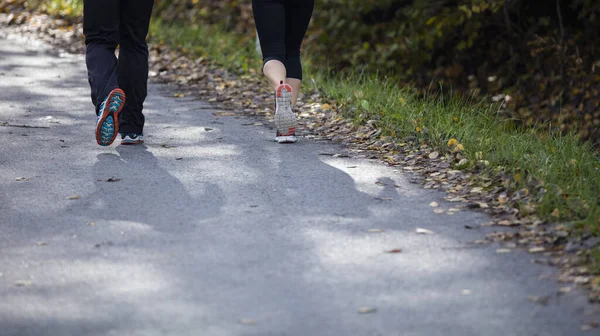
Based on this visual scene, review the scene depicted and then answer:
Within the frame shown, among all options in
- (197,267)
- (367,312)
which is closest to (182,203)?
(197,267)

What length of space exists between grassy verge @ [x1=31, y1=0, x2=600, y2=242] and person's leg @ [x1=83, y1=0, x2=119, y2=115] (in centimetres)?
197

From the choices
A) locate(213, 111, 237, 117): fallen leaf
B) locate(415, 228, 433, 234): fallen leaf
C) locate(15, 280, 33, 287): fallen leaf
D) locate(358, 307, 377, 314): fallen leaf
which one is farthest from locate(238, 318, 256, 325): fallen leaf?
locate(213, 111, 237, 117): fallen leaf

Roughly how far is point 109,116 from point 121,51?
57cm

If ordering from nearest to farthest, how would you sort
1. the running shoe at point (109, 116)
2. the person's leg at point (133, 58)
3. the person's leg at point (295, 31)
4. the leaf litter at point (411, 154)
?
the leaf litter at point (411, 154), the running shoe at point (109, 116), the person's leg at point (133, 58), the person's leg at point (295, 31)

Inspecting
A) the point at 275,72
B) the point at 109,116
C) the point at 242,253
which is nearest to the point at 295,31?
the point at 275,72

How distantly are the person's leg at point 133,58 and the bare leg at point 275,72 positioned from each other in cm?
78

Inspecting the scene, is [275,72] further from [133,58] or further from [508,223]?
[508,223]

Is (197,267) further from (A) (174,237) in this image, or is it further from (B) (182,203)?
(B) (182,203)

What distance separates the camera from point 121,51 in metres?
5.28

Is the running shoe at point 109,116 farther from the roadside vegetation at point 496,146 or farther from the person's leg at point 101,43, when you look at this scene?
the roadside vegetation at point 496,146

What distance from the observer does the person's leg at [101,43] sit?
4966mm

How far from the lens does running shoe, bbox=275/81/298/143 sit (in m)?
5.20

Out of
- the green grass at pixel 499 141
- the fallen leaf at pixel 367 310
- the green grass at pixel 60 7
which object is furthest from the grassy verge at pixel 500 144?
the green grass at pixel 60 7

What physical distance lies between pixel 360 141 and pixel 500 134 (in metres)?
0.97
